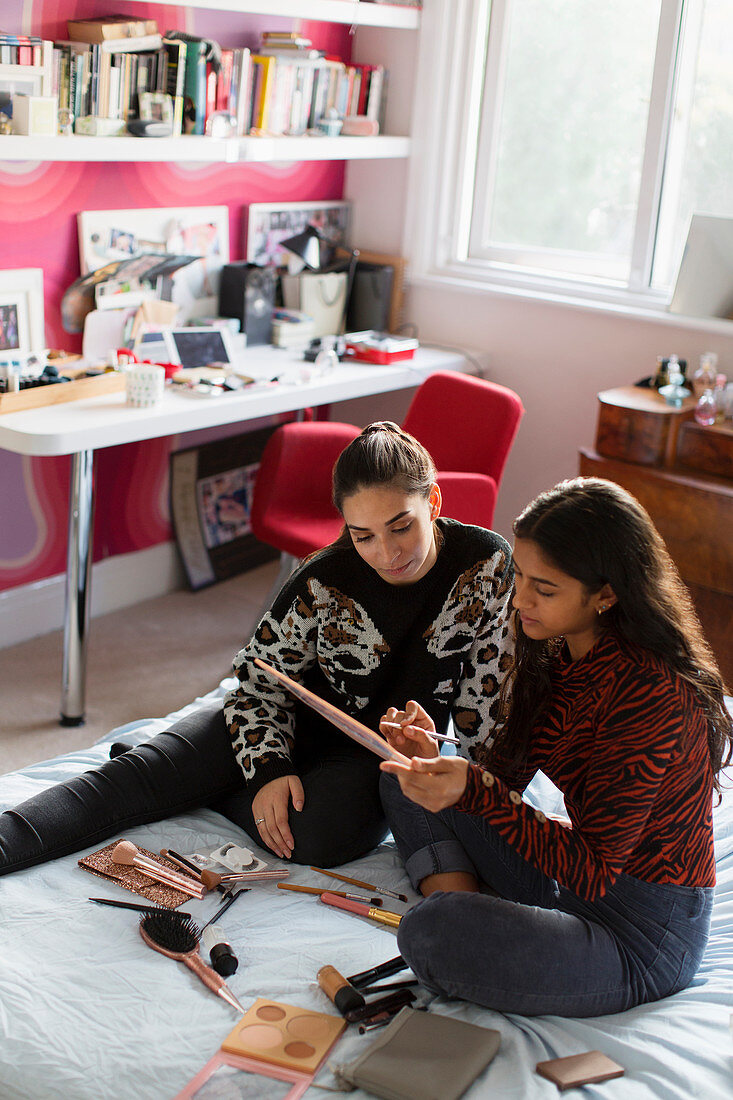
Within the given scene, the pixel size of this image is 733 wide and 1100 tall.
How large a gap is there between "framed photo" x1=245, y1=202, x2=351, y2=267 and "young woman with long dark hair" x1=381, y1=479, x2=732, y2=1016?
7.37 feet

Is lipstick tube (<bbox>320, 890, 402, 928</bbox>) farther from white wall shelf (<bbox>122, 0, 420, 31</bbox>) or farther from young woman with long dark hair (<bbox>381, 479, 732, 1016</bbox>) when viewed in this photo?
white wall shelf (<bbox>122, 0, 420, 31</bbox>)

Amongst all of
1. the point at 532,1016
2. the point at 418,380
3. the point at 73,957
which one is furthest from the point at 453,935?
the point at 418,380

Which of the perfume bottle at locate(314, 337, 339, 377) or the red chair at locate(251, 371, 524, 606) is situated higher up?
the perfume bottle at locate(314, 337, 339, 377)

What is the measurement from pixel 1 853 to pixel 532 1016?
80 cm

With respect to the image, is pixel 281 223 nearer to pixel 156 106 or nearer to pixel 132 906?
pixel 156 106

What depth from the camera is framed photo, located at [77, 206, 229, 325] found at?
298 centimetres

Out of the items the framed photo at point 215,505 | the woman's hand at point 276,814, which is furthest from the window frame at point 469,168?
the woman's hand at point 276,814


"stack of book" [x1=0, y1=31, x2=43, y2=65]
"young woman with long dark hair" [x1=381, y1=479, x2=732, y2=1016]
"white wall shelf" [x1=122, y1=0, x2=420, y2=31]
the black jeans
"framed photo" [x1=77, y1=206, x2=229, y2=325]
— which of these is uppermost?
"white wall shelf" [x1=122, y1=0, x2=420, y2=31]

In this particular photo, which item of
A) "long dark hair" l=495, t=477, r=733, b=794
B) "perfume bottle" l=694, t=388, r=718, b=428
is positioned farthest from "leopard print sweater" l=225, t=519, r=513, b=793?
"perfume bottle" l=694, t=388, r=718, b=428

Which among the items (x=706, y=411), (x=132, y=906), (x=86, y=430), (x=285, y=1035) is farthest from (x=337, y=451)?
(x=285, y=1035)

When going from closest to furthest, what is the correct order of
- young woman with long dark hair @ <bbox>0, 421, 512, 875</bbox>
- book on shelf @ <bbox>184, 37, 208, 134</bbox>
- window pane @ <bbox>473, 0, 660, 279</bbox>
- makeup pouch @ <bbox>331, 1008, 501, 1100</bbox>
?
makeup pouch @ <bbox>331, 1008, 501, 1100</bbox> → young woman with long dark hair @ <bbox>0, 421, 512, 875</bbox> → book on shelf @ <bbox>184, 37, 208, 134</bbox> → window pane @ <bbox>473, 0, 660, 279</bbox>

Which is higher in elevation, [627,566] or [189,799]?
[627,566]

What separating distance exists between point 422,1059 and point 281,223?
2.79 m

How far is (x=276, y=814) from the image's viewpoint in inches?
69.9
